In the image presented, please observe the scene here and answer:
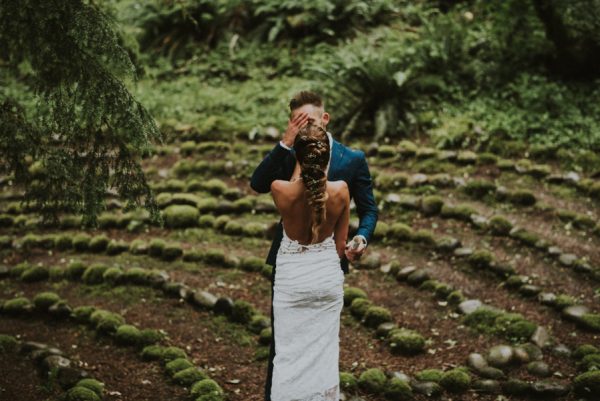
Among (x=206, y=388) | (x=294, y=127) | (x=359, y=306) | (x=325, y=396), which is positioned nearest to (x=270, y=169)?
(x=294, y=127)

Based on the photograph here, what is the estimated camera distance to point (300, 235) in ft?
10.9

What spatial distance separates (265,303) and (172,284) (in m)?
0.99

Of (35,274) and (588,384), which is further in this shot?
(35,274)

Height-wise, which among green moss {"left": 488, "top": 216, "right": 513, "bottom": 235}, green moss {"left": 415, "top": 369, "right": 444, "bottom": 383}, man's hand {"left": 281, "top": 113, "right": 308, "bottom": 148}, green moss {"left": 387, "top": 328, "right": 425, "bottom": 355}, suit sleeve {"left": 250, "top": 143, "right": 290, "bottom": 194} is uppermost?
man's hand {"left": 281, "top": 113, "right": 308, "bottom": 148}

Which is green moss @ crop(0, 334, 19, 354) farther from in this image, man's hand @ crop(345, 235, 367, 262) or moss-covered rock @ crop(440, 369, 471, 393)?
moss-covered rock @ crop(440, 369, 471, 393)

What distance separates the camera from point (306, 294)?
129 inches

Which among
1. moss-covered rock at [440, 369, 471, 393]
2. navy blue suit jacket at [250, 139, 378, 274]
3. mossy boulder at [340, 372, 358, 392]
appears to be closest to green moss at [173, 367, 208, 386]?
mossy boulder at [340, 372, 358, 392]

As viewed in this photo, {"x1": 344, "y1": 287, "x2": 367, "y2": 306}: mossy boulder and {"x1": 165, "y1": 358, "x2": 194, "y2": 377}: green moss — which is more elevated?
{"x1": 344, "y1": 287, "x2": 367, "y2": 306}: mossy boulder

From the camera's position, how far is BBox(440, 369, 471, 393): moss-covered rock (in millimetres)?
4582

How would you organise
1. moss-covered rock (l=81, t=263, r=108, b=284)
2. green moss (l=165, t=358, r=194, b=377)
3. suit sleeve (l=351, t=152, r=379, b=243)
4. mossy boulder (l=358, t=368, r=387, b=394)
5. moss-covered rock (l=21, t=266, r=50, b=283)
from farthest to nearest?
moss-covered rock (l=21, t=266, r=50, b=283) → moss-covered rock (l=81, t=263, r=108, b=284) → green moss (l=165, t=358, r=194, b=377) → mossy boulder (l=358, t=368, r=387, b=394) → suit sleeve (l=351, t=152, r=379, b=243)

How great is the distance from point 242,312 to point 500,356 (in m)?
2.32

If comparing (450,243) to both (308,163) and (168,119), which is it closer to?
(308,163)

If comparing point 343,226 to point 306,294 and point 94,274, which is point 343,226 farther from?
point 94,274

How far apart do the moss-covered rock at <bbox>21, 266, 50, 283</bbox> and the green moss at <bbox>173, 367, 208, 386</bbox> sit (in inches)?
110
